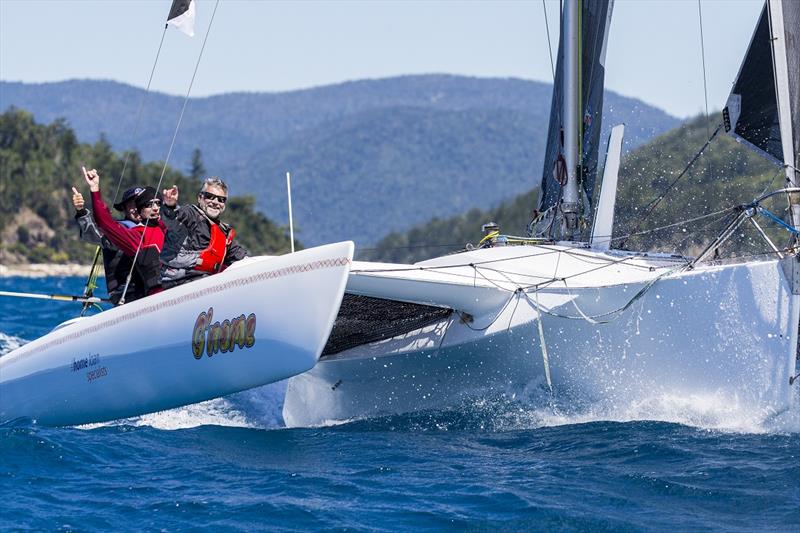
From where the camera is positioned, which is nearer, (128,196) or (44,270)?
(128,196)

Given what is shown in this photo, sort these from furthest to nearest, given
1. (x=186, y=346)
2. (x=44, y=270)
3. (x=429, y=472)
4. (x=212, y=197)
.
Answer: (x=44, y=270) → (x=212, y=197) → (x=186, y=346) → (x=429, y=472)

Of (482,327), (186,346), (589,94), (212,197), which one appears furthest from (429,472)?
(589,94)

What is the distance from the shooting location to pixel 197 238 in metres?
6.96

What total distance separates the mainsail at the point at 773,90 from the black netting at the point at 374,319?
1.84 m

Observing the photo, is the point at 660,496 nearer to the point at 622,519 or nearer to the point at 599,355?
the point at 622,519

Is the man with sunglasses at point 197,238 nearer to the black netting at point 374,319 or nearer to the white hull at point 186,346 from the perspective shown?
the white hull at point 186,346

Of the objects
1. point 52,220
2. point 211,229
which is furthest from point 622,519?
point 52,220

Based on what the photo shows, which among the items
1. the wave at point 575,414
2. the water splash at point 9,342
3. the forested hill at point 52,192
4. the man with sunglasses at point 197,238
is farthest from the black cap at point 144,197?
the forested hill at point 52,192

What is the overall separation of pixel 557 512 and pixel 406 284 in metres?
1.64

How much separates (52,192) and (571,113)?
5292 cm

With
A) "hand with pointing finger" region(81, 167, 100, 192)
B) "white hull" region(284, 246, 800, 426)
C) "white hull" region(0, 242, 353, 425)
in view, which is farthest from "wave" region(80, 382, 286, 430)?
"hand with pointing finger" region(81, 167, 100, 192)

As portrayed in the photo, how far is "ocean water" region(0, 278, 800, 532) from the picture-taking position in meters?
4.77

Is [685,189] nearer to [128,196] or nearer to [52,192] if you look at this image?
[128,196]

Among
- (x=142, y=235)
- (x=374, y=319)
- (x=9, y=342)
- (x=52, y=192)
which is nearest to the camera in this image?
(x=142, y=235)
